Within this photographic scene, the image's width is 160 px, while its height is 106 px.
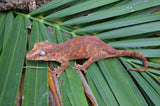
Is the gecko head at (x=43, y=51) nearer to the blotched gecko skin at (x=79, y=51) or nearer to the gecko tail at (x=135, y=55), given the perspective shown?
the blotched gecko skin at (x=79, y=51)

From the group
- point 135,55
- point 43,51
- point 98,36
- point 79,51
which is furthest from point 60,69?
point 135,55

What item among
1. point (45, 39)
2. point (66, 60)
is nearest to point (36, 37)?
point (45, 39)

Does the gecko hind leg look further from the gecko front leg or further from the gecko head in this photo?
the gecko head

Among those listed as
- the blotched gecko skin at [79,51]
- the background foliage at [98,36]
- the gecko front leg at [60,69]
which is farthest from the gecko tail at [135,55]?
the gecko front leg at [60,69]

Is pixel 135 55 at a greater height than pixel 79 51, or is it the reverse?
pixel 79 51

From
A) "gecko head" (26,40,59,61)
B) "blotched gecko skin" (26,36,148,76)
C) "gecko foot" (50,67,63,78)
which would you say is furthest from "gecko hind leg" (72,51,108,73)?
"gecko head" (26,40,59,61)

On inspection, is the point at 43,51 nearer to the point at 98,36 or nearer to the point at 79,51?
the point at 79,51
